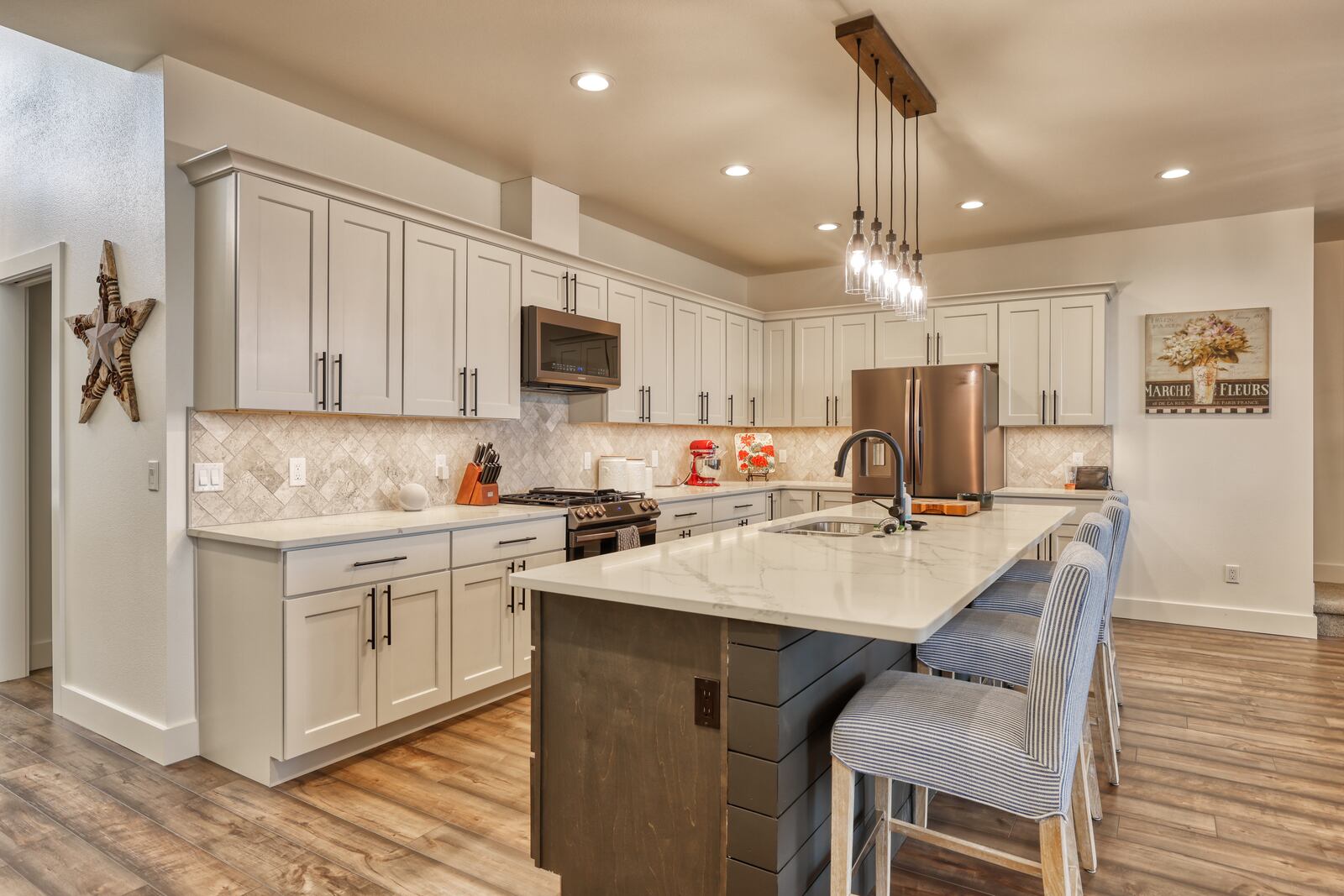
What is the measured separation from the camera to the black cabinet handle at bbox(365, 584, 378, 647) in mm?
2945

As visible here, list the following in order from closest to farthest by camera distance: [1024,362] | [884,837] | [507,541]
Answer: [884,837], [507,541], [1024,362]

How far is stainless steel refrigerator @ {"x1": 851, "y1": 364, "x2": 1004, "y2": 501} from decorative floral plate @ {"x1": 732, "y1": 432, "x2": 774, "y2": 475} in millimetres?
906

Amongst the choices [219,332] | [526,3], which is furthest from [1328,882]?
[219,332]

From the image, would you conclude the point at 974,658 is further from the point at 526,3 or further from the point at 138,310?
the point at 138,310

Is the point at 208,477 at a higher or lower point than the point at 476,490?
higher

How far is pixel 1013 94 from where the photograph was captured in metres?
3.26

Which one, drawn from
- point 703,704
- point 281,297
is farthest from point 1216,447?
point 281,297

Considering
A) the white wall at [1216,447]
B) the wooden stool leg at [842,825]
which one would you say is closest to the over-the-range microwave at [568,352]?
the wooden stool leg at [842,825]

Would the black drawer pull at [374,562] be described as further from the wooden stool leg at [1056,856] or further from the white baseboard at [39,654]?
the white baseboard at [39,654]

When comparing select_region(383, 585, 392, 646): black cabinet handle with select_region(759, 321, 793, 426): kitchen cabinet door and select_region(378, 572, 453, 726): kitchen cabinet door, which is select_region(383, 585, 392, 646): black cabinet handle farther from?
select_region(759, 321, 793, 426): kitchen cabinet door

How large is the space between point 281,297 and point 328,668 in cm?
139

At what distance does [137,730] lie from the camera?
3.01 m

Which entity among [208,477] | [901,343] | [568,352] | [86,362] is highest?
[901,343]

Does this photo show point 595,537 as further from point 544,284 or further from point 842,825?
point 842,825
